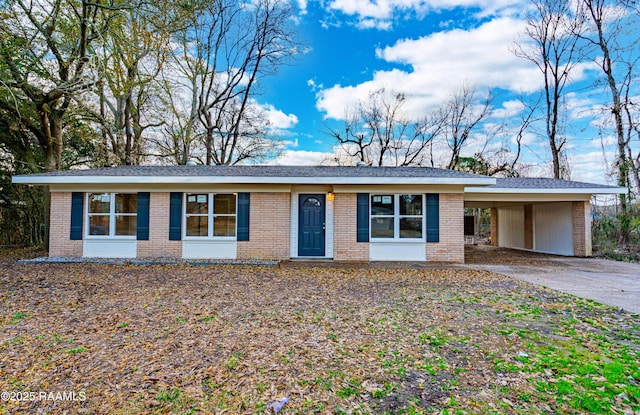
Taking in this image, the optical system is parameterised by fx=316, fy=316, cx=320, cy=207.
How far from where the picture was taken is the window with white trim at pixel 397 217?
982cm

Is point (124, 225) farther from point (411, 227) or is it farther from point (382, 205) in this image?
point (411, 227)

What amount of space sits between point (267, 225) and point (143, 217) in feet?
12.9

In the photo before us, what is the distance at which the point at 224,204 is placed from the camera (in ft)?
33.1

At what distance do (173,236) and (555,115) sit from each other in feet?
69.5

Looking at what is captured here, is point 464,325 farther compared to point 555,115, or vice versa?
point 555,115

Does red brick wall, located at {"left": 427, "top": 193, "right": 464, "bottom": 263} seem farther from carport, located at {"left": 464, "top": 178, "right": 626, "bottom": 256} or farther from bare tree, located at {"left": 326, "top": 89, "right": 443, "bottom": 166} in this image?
bare tree, located at {"left": 326, "top": 89, "right": 443, "bottom": 166}

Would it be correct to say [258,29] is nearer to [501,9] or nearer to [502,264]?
[501,9]

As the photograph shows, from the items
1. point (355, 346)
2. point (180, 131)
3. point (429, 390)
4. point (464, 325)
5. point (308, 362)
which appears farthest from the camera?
point (180, 131)

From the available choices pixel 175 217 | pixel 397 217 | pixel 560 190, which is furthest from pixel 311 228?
pixel 560 190

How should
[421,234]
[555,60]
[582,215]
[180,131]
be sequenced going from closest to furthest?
[421,234] → [582,215] → [555,60] → [180,131]

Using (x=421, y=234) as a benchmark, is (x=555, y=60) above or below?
above

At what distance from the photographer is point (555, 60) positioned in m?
18.0

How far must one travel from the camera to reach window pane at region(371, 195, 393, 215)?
32.4 feet

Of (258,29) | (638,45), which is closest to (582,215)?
(638,45)
